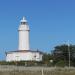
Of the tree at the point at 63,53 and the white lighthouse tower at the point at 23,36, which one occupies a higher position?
the white lighthouse tower at the point at 23,36

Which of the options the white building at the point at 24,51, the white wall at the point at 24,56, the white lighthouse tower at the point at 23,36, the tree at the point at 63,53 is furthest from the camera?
the white wall at the point at 24,56

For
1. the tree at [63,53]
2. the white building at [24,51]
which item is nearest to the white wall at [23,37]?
the white building at [24,51]

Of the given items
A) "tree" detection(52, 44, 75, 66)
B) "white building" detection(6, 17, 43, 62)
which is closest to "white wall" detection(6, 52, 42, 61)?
Result: "white building" detection(6, 17, 43, 62)

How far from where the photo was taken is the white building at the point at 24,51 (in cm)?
11175

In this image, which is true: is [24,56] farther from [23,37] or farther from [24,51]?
[23,37]

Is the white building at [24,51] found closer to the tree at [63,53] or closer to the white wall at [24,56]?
the white wall at [24,56]

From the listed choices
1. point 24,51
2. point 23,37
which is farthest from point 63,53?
point 23,37

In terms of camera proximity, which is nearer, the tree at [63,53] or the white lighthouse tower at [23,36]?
the tree at [63,53]

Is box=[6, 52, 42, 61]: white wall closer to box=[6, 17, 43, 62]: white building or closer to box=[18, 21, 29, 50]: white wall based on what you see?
box=[6, 17, 43, 62]: white building

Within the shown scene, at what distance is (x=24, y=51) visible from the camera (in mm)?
112812

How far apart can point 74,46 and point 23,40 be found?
13.2 m

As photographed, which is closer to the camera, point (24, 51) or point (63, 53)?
point (63, 53)

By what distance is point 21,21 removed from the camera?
115 metres

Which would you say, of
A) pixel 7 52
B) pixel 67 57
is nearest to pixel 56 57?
pixel 67 57
